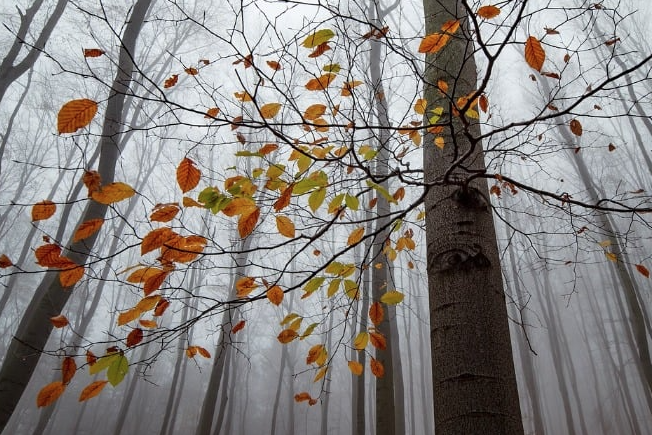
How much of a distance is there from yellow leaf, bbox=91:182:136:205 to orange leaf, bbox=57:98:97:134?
196mm

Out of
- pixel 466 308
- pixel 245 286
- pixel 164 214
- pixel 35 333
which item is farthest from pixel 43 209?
pixel 35 333

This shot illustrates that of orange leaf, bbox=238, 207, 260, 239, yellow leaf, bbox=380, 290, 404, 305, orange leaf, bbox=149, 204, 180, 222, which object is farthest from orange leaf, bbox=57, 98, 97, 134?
yellow leaf, bbox=380, 290, 404, 305

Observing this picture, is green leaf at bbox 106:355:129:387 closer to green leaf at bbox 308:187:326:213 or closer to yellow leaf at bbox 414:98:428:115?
green leaf at bbox 308:187:326:213

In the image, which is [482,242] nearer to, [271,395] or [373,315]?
[373,315]

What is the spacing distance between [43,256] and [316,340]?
30032 mm

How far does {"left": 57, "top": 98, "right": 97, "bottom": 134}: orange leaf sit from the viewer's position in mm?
1092

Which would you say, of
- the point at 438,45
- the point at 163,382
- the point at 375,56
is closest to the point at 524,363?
the point at 375,56

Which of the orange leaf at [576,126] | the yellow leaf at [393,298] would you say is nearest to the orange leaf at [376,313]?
the yellow leaf at [393,298]

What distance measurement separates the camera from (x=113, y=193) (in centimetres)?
119

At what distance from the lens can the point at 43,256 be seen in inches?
47.1

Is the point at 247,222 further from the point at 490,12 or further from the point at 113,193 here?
the point at 490,12

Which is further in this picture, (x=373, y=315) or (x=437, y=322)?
(x=373, y=315)

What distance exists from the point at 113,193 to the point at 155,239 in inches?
8.7

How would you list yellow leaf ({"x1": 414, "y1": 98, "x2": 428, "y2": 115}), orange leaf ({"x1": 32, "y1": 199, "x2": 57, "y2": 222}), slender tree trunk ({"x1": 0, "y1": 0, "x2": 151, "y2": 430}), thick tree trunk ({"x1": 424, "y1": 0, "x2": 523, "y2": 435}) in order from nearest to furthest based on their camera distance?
1. thick tree trunk ({"x1": 424, "y1": 0, "x2": 523, "y2": 435})
2. orange leaf ({"x1": 32, "y1": 199, "x2": 57, "y2": 222})
3. yellow leaf ({"x1": 414, "y1": 98, "x2": 428, "y2": 115})
4. slender tree trunk ({"x1": 0, "y1": 0, "x2": 151, "y2": 430})
